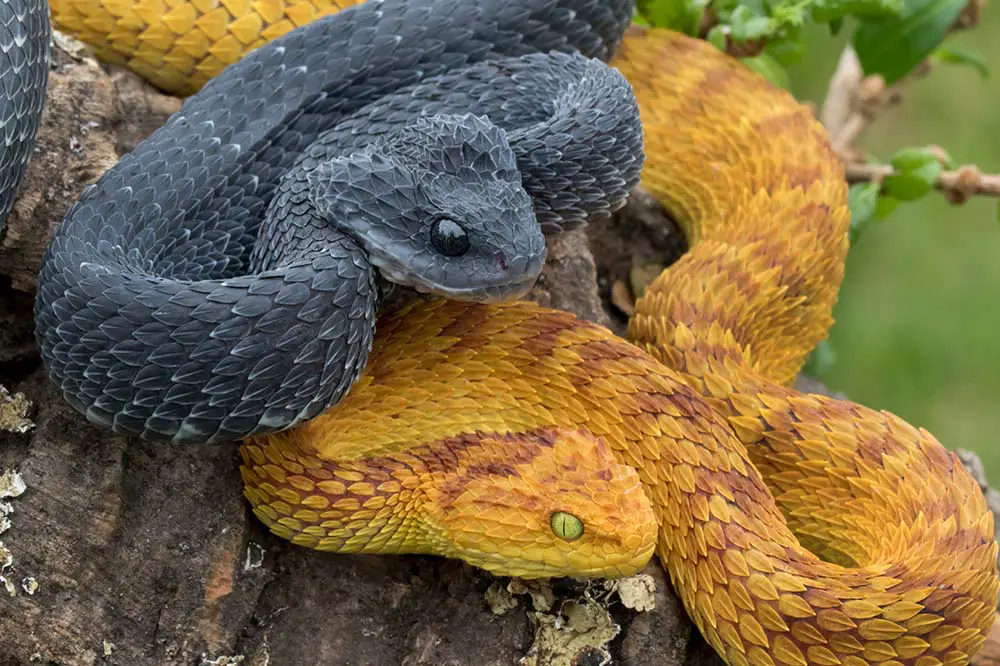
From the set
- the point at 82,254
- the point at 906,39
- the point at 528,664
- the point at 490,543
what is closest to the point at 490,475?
the point at 490,543

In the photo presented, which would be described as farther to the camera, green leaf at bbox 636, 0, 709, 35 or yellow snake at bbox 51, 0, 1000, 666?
green leaf at bbox 636, 0, 709, 35

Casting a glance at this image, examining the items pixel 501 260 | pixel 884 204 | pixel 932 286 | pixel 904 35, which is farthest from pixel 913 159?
pixel 932 286

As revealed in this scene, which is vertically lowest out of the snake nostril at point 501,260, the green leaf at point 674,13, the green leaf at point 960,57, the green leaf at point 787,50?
the green leaf at point 960,57

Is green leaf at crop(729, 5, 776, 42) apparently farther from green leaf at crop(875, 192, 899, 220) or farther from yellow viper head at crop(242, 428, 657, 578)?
yellow viper head at crop(242, 428, 657, 578)

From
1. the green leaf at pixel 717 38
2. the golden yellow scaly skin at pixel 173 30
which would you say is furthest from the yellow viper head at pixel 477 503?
the green leaf at pixel 717 38

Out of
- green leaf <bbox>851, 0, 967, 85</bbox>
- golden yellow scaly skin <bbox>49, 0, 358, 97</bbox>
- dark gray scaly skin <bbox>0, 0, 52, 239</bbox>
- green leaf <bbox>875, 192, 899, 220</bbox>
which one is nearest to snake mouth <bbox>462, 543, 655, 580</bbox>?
dark gray scaly skin <bbox>0, 0, 52, 239</bbox>

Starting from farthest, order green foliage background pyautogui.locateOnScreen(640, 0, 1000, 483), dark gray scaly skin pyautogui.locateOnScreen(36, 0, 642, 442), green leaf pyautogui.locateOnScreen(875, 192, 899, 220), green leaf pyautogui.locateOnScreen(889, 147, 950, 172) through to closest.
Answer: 1. green foliage background pyautogui.locateOnScreen(640, 0, 1000, 483)
2. green leaf pyautogui.locateOnScreen(875, 192, 899, 220)
3. green leaf pyautogui.locateOnScreen(889, 147, 950, 172)
4. dark gray scaly skin pyautogui.locateOnScreen(36, 0, 642, 442)

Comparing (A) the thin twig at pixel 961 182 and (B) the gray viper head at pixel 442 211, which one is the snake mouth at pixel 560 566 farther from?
(A) the thin twig at pixel 961 182
